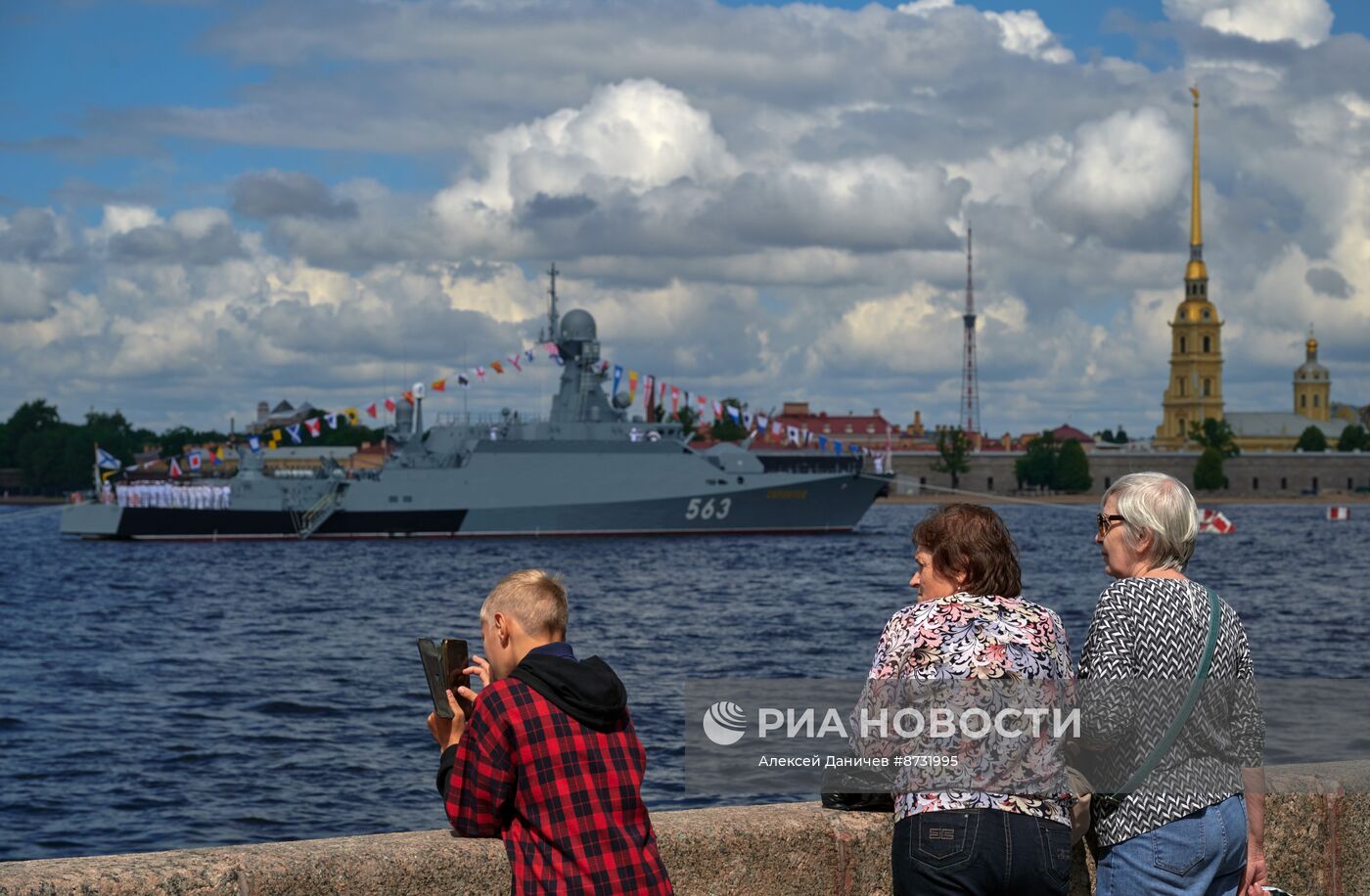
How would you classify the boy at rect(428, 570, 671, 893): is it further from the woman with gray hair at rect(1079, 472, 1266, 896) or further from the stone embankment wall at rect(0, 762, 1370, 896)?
the woman with gray hair at rect(1079, 472, 1266, 896)

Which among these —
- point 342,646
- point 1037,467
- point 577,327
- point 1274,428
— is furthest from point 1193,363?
point 342,646

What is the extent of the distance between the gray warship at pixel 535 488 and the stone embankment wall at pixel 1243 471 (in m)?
71.3

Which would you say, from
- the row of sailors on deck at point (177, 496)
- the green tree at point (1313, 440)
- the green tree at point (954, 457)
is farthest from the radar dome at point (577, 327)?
the green tree at point (1313, 440)

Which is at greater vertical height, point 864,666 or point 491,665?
point 491,665

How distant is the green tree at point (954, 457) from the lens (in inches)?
5084

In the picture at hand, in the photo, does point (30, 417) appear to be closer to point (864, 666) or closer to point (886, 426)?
point (886, 426)

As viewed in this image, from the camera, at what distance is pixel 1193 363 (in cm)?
15438

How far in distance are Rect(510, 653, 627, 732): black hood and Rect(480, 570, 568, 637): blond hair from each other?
7 cm

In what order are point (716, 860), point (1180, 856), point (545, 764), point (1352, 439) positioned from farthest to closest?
point (1352, 439) < point (716, 860) < point (1180, 856) < point (545, 764)

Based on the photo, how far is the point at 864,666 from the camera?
873 inches

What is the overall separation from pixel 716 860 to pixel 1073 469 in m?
129

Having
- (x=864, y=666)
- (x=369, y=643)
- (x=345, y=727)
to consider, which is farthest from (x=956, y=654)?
(x=369, y=643)

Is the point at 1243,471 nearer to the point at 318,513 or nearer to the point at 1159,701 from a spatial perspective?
the point at 318,513

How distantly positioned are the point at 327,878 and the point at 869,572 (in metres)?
40.5
